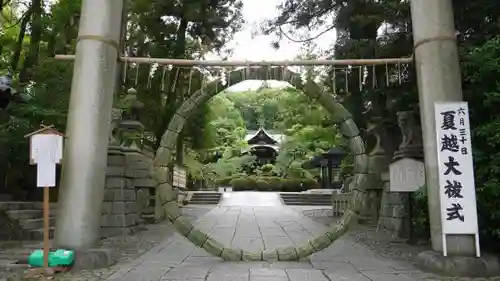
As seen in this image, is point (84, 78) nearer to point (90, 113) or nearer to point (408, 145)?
point (90, 113)

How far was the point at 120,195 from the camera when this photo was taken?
11109mm

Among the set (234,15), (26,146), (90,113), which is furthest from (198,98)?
(234,15)

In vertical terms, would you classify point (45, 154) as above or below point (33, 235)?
above

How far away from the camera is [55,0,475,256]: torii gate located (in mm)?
6695

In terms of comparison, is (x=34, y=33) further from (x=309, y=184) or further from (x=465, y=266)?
(x=309, y=184)

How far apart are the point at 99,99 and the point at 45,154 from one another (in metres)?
1.23

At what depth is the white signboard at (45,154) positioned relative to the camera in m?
6.16

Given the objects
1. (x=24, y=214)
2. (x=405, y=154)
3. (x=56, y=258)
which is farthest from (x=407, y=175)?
(x=24, y=214)

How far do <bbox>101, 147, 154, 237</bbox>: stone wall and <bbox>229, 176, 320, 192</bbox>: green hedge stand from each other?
75.1ft

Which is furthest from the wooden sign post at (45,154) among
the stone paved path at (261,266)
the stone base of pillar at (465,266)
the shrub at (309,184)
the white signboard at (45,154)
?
the shrub at (309,184)

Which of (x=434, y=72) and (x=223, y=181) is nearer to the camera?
(x=434, y=72)

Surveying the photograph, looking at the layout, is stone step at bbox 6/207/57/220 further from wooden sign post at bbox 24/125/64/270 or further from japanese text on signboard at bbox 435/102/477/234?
japanese text on signboard at bbox 435/102/477/234

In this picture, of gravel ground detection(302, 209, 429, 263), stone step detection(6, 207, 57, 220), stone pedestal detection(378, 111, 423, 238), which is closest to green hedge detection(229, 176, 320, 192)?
gravel ground detection(302, 209, 429, 263)

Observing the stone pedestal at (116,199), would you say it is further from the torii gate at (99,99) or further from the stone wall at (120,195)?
the torii gate at (99,99)
